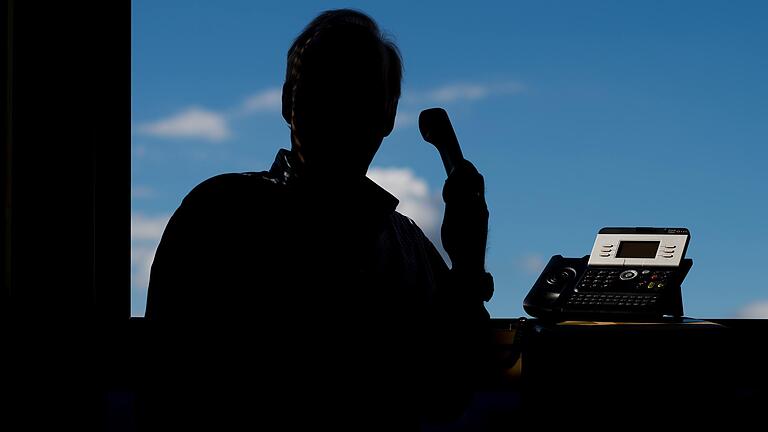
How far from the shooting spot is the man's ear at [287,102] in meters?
0.90

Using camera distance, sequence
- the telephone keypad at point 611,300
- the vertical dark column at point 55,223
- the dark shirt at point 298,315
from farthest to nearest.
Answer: the vertical dark column at point 55,223 → the telephone keypad at point 611,300 → the dark shirt at point 298,315

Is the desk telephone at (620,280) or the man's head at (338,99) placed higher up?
the man's head at (338,99)

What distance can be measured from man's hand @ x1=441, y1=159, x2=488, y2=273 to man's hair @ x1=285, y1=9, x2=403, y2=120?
0.54 feet

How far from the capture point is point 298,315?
0.80 m

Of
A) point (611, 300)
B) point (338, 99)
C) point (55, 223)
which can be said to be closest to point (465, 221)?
point (338, 99)

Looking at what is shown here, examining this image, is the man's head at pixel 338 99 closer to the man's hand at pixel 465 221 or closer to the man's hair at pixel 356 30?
the man's hair at pixel 356 30

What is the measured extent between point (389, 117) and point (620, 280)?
0.71 m

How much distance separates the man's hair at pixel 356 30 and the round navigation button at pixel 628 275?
0.68 m

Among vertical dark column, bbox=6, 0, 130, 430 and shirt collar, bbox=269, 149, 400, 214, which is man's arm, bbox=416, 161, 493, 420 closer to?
shirt collar, bbox=269, 149, 400, 214

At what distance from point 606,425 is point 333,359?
615 millimetres

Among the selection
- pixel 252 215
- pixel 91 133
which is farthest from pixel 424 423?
pixel 91 133

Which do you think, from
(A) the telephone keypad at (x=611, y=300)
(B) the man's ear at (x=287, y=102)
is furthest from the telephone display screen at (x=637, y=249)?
(B) the man's ear at (x=287, y=102)

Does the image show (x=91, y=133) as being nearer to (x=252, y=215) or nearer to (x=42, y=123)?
(x=42, y=123)

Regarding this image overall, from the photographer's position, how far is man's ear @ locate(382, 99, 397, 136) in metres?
0.90
